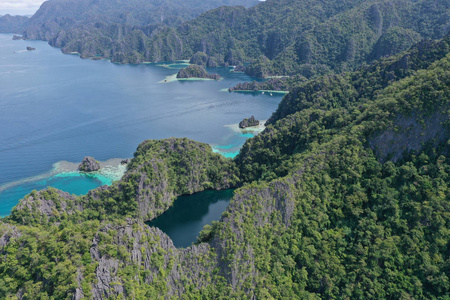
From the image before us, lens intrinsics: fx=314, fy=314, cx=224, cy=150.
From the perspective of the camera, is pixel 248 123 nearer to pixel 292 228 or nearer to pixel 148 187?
pixel 148 187

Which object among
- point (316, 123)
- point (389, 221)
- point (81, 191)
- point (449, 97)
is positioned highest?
point (449, 97)

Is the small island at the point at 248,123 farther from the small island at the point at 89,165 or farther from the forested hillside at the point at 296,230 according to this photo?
the small island at the point at 89,165

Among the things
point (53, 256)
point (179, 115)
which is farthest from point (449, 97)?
point (179, 115)

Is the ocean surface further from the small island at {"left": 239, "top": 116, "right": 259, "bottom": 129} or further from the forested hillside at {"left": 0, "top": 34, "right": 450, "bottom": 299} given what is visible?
the forested hillside at {"left": 0, "top": 34, "right": 450, "bottom": 299}

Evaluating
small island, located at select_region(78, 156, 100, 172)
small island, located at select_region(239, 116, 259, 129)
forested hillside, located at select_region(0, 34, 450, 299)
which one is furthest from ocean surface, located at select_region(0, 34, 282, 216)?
forested hillside, located at select_region(0, 34, 450, 299)

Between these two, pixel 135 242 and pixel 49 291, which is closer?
pixel 49 291

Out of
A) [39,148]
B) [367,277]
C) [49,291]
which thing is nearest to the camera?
[49,291]

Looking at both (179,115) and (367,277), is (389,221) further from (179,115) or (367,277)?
(179,115)
